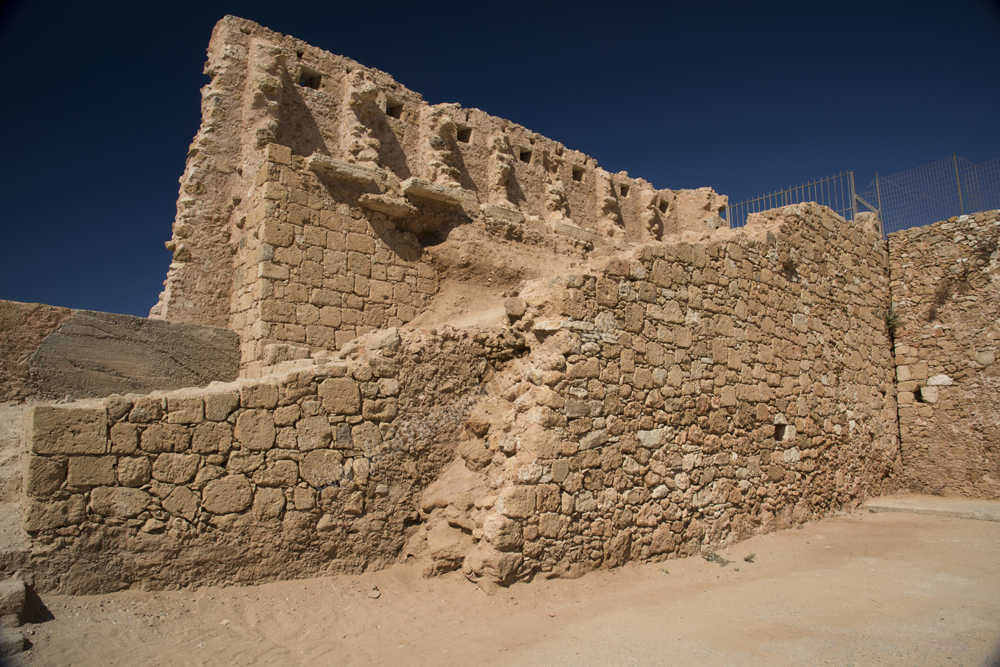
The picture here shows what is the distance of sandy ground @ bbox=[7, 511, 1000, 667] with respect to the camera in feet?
11.8

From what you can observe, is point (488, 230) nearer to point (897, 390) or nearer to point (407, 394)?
point (407, 394)

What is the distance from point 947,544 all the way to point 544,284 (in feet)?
16.2

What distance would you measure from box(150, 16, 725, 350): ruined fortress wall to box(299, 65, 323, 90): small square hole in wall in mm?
17

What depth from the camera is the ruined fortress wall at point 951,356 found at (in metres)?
8.47

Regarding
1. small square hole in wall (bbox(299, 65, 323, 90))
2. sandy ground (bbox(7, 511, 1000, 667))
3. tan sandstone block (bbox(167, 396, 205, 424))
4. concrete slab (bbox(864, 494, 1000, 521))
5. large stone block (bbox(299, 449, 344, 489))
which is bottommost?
sandy ground (bbox(7, 511, 1000, 667))

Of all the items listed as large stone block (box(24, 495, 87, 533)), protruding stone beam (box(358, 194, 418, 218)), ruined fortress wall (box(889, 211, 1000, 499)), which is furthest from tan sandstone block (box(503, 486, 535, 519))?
ruined fortress wall (box(889, 211, 1000, 499))

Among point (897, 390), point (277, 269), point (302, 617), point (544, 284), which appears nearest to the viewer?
point (302, 617)

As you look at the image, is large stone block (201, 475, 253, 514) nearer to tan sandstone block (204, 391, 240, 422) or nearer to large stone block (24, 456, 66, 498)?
tan sandstone block (204, 391, 240, 422)

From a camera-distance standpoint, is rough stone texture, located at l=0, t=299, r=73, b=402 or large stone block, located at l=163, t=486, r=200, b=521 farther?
rough stone texture, located at l=0, t=299, r=73, b=402

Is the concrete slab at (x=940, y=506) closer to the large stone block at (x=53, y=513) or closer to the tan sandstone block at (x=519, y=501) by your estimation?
the tan sandstone block at (x=519, y=501)

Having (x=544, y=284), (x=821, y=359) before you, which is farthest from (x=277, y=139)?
(x=821, y=359)

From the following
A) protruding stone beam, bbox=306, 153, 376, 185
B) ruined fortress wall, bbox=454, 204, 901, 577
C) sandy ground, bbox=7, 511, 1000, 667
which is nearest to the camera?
sandy ground, bbox=7, 511, 1000, 667

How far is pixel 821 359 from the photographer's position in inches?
293

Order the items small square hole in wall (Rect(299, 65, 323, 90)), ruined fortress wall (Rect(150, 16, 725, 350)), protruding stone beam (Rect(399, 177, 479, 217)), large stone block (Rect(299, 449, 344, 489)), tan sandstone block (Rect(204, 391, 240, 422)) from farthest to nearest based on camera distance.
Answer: small square hole in wall (Rect(299, 65, 323, 90))
protruding stone beam (Rect(399, 177, 479, 217))
ruined fortress wall (Rect(150, 16, 725, 350))
large stone block (Rect(299, 449, 344, 489))
tan sandstone block (Rect(204, 391, 240, 422))
